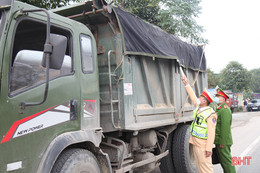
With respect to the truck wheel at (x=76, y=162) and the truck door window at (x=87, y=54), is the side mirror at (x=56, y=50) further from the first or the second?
the truck wheel at (x=76, y=162)

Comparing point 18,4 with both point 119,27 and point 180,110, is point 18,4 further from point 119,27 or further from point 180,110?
point 180,110

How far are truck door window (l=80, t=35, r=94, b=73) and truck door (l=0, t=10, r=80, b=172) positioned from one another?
235mm

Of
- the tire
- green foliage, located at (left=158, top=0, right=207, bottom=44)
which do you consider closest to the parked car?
green foliage, located at (left=158, top=0, right=207, bottom=44)

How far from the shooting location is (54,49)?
2363mm

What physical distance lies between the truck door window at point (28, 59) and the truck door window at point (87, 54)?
27cm

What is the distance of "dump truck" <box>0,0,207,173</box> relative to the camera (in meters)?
2.32

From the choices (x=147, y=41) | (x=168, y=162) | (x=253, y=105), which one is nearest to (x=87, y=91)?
(x=147, y=41)

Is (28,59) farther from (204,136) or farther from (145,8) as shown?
(145,8)

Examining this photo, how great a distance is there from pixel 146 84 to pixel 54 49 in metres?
2.14

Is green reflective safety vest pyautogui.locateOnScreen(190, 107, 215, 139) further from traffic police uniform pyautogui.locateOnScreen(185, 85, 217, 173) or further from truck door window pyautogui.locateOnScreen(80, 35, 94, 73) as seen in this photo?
truck door window pyautogui.locateOnScreen(80, 35, 94, 73)

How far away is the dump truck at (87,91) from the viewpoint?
2.32 m

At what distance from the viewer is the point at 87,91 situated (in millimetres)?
3168

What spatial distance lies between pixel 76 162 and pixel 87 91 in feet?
2.83

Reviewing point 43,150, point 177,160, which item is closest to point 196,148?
point 177,160
